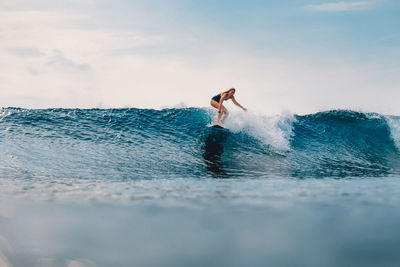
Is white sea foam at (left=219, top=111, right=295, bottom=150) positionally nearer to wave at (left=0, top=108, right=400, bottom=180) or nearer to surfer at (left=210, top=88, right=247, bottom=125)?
wave at (left=0, top=108, right=400, bottom=180)

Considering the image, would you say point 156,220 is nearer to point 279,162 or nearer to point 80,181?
point 80,181

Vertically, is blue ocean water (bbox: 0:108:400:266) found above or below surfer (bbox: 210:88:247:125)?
below

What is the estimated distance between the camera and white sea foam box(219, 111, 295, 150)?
11.2 metres

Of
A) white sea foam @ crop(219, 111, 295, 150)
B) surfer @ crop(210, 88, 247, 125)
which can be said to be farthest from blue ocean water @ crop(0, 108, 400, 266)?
surfer @ crop(210, 88, 247, 125)

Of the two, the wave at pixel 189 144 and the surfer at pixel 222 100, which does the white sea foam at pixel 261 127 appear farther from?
the surfer at pixel 222 100

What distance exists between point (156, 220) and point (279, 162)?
6.19 m

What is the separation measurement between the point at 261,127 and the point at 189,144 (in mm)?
3007

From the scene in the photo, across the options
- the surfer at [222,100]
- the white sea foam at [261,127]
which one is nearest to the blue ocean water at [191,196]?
Result: the white sea foam at [261,127]

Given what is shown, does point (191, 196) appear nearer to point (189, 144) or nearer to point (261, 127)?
point (189, 144)

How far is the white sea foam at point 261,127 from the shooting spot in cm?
1123

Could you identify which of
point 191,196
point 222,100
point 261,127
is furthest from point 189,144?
point 191,196

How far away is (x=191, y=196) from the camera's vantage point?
189 inches

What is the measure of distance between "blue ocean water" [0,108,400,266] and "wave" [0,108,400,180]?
0.06 m

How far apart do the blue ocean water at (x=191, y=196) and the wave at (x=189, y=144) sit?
6 cm
